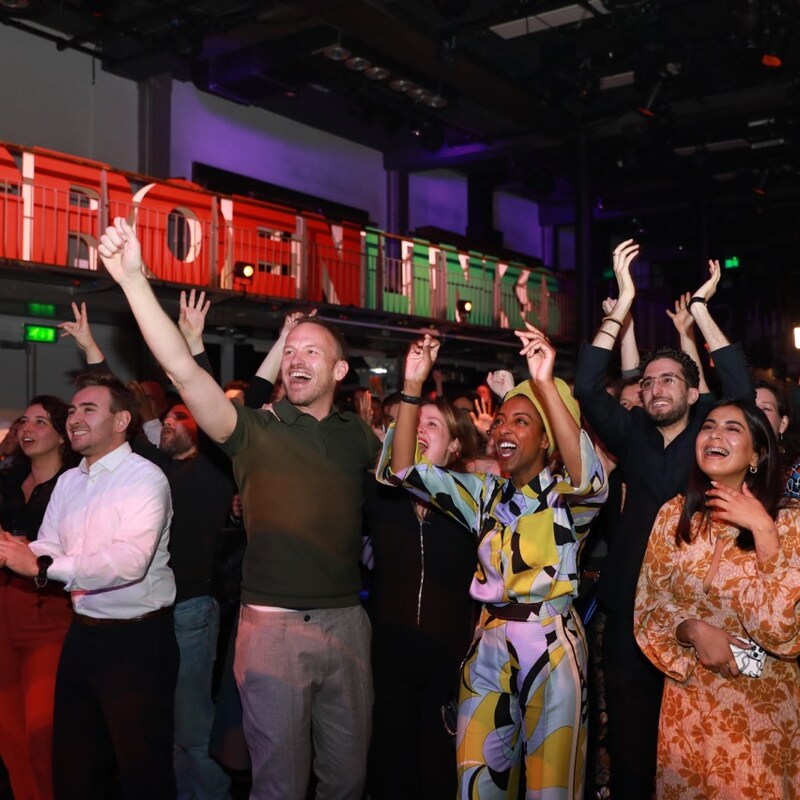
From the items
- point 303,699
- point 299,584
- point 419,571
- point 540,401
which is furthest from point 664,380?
point 303,699

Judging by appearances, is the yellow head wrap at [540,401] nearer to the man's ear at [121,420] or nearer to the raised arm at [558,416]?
the raised arm at [558,416]

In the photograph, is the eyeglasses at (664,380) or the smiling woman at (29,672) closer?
the eyeglasses at (664,380)

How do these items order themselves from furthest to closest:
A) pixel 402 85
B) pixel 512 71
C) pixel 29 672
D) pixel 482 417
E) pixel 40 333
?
pixel 512 71 → pixel 402 85 → pixel 40 333 → pixel 482 417 → pixel 29 672

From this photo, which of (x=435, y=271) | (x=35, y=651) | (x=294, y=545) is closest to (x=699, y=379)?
(x=294, y=545)

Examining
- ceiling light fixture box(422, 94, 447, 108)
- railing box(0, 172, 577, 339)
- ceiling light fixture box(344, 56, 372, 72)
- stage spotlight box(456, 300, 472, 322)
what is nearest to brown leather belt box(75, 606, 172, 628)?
railing box(0, 172, 577, 339)

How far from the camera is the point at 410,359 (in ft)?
9.27

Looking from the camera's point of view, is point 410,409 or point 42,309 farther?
point 42,309

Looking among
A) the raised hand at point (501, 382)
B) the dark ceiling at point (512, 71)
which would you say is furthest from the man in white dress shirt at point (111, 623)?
the dark ceiling at point (512, 71)

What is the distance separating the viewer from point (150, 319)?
2350mm

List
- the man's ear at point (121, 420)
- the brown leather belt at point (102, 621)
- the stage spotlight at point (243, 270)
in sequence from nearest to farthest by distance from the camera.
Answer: the brown leather belt at point (102, 621) < the man's ear at point (121, 420) < the stage spotlight at point (243, 270)

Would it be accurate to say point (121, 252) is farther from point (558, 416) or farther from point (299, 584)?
point (558, 416)

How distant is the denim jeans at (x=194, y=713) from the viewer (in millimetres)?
3451

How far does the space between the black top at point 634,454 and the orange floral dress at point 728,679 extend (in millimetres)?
423

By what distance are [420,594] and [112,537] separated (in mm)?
1013
